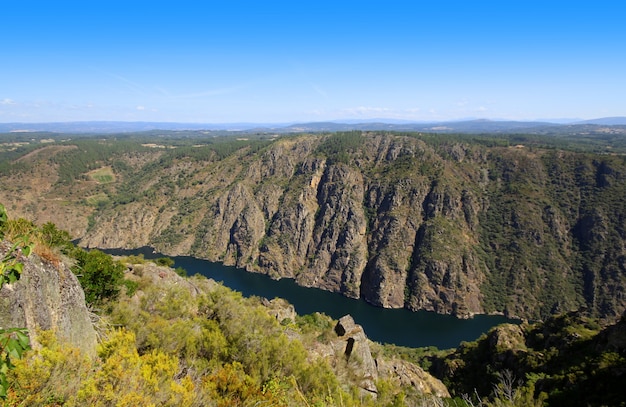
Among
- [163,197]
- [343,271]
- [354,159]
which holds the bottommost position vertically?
[343,271]

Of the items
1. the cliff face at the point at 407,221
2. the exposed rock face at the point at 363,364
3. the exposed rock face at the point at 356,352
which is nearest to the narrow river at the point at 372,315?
the cliff face at the point at 407,221

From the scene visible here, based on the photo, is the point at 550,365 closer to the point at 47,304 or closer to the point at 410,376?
the point at 410,376

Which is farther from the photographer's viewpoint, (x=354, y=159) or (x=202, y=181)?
(x=202, y=181)

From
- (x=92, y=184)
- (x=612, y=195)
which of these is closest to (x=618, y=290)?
(x=612, y=195)

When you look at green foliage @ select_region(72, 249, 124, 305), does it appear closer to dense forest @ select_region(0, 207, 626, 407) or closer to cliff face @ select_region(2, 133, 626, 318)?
dense forest @ select_region(0, 207, 626, 407)

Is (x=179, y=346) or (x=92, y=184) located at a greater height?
(x=179, y=346)

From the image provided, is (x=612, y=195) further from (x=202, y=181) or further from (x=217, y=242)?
(x=202, y=181)
